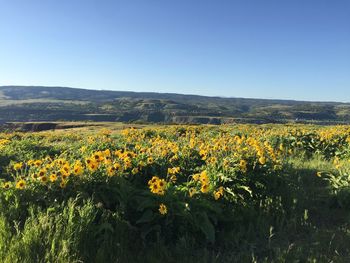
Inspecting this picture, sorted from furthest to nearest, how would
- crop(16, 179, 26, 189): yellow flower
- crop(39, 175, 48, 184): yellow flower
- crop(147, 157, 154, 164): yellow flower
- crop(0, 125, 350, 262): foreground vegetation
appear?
crop(147, 157, 154, 164): yellow flower → crop(39, 175, 48, 184): yellow flower → crop(16, 179, 26, 189): yellow flower → crop(0, 125, 350, 262): foreground vegetation

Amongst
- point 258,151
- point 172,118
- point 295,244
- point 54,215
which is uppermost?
point 258,151

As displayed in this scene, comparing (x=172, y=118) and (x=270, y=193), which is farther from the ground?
(x=270, y=193)

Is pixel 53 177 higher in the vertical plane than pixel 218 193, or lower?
higher

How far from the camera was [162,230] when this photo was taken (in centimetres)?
504

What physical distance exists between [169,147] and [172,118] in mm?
152381

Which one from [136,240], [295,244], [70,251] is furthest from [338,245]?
[70,251]

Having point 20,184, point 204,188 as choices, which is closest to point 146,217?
point 204,188

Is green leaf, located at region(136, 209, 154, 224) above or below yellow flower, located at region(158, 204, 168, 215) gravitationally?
below

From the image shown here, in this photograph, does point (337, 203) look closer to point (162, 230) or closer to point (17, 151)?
point (162, 230)

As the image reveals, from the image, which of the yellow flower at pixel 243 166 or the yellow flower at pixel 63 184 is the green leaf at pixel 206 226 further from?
the yellow flower at pixel 63 184

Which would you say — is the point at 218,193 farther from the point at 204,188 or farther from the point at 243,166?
the point at 243,166

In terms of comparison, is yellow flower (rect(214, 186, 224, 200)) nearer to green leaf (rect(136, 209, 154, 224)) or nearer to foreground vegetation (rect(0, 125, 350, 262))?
foreground vegetation (rect(0, 125, 350, 262))

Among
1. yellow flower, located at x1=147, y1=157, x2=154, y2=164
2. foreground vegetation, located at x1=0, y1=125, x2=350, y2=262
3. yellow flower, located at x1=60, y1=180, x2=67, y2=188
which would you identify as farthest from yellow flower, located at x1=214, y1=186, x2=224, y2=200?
yellow flower, located at x1=60, y1=180, x2=67, y2=188

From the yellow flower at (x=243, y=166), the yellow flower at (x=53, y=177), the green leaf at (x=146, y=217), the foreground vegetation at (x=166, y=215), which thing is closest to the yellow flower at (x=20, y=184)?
the foreground vegetation at (x=166, y=215)
